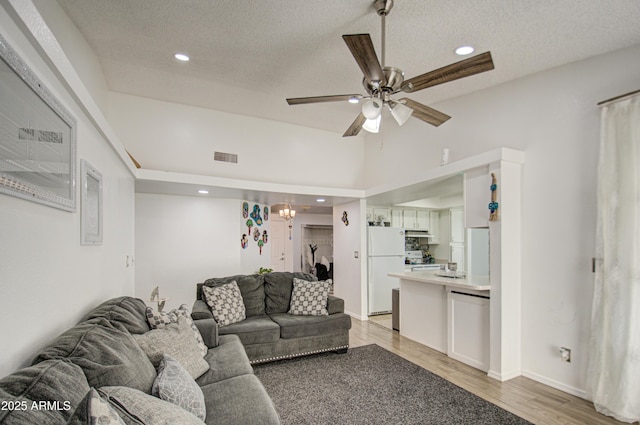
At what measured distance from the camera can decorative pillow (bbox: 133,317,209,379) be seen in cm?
179

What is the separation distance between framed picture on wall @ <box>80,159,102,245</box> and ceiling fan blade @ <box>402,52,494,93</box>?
7.11 feet

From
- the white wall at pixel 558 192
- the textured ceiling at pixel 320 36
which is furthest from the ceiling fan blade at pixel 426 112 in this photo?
the white wall at pixel 558 192

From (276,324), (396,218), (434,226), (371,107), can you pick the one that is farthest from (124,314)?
(434,226)

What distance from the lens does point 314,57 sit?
9.98 ft

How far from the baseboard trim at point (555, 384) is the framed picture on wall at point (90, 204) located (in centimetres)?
391

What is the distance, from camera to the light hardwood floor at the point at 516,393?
2.34 meters

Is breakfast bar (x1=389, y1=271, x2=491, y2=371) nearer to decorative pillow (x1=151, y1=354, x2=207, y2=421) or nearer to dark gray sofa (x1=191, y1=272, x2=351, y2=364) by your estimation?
dark gray sofa (x1=191, y1=272, x2=351, y2=364)

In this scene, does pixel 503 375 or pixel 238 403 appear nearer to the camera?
pixel 238 403

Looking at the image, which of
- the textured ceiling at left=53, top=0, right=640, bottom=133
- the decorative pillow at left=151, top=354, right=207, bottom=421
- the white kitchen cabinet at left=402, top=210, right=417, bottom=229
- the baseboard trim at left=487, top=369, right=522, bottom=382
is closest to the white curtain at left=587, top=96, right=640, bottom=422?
the baseboard trim at left=487, top=369, right=522, bottom=382

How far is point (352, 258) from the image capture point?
5477 mm

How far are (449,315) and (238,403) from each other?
2.67 metres

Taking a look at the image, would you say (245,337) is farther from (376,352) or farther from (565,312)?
(565,312)

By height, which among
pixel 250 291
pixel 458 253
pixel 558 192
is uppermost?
pixel 558 192

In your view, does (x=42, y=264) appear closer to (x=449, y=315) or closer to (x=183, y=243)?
(x=449, y=315)
